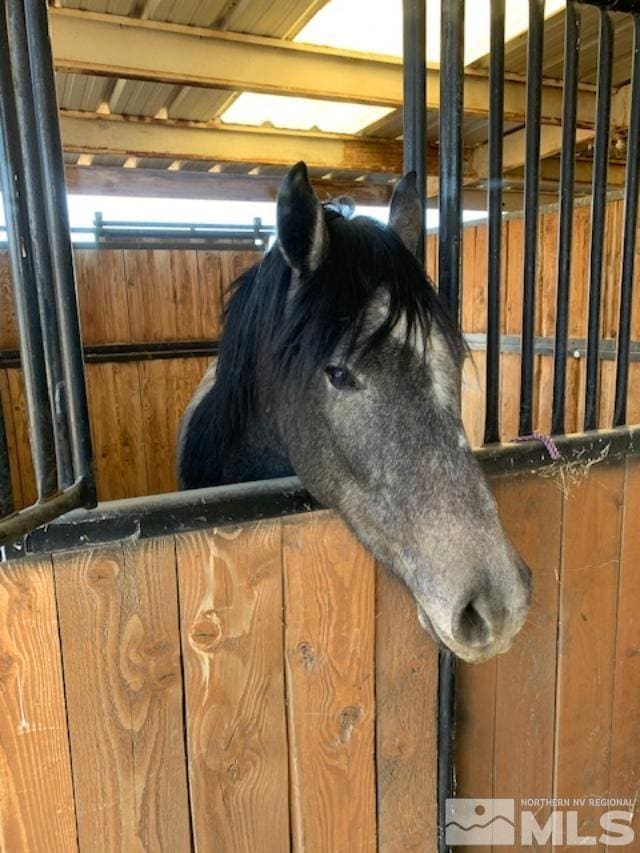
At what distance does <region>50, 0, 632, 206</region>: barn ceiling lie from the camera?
219 centimetres

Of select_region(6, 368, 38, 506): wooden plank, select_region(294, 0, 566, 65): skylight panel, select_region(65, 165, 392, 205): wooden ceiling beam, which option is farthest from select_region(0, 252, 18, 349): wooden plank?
select_region(294, 0, 566, 65): skylight panel

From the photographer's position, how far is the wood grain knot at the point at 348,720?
0.99m

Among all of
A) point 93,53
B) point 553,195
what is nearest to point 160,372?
point 93,53

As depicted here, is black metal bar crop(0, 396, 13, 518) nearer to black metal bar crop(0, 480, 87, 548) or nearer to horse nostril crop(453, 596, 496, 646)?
A: black metal bar crop(0, 480, 87, 548)

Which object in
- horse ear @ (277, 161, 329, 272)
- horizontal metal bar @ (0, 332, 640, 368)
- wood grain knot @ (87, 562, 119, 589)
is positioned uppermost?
horse ear @ (277, 161, 329, 272)

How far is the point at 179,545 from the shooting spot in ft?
2.69

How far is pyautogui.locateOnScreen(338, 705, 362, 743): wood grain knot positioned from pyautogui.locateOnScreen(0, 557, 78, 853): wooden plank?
442mm

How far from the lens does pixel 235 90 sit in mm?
2559

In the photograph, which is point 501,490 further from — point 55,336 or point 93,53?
point 93,53

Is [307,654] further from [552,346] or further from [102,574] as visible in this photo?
[552,346]

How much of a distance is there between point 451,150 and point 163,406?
112 inches

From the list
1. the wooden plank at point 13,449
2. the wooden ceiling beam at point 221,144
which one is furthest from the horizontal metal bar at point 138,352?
the wooden ceiling beam at point 221,144

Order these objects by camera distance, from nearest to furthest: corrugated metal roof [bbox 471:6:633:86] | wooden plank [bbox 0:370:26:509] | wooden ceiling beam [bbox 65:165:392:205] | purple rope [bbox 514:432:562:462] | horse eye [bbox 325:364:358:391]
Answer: horse eye [bbox 325:364:358:391] < purple rope [bbox 514:432:562:462] < corrugated metal roof [bbox 471:6:633:86] < wooden plank [bbox 0:370:26:509] < wooden ceiling beam [bbox 65:165:392:205]

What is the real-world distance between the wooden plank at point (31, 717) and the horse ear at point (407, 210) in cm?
84
